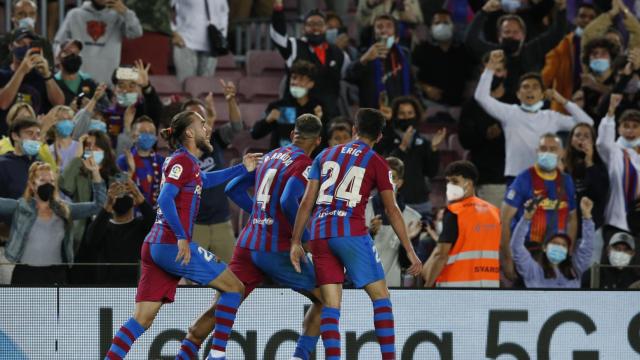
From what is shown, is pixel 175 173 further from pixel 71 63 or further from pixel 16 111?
pixel 71 63

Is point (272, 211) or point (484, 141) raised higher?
point (484, 141)

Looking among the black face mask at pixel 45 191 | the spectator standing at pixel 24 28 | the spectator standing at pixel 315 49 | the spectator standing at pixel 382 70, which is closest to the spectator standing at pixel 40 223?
the black face mask at pixel 45 191

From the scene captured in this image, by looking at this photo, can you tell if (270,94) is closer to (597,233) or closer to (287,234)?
(597,233)

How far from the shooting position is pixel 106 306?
458 inches

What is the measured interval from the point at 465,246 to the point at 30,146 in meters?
3.98

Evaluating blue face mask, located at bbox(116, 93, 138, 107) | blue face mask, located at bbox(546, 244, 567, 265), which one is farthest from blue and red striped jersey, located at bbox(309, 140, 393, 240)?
blue face mask, located at bbox(116, 93, 138, 107)

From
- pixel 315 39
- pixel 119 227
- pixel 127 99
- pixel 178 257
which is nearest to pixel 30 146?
pixel 119 227

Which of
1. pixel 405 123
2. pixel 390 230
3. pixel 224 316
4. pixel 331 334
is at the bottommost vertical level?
pixel 331 334

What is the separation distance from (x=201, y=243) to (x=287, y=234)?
2.80m

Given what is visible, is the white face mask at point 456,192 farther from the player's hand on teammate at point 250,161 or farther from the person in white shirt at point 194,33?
the person in white shirt at point 194,33

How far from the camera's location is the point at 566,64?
52.5 ft

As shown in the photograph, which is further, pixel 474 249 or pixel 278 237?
pixel 474 249

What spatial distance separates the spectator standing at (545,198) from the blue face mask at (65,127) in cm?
416

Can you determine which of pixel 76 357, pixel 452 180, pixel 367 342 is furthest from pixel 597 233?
pixel 76 357
